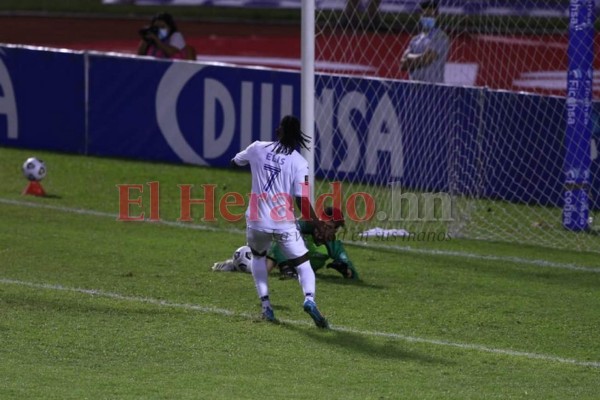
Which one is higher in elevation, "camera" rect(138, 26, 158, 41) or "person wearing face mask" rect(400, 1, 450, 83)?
"camera" rect(138, 26, 158, 41)

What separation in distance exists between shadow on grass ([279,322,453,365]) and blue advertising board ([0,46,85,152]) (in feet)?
32.4

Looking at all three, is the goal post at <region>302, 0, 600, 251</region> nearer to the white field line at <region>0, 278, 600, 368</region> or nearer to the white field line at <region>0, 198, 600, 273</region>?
the white field line at <region>0, 198, 600, 273</region>

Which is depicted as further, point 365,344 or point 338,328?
point 338,328

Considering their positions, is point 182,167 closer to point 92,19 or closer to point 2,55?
point 2,55

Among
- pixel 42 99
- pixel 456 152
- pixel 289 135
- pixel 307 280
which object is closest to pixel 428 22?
pixel 456 152

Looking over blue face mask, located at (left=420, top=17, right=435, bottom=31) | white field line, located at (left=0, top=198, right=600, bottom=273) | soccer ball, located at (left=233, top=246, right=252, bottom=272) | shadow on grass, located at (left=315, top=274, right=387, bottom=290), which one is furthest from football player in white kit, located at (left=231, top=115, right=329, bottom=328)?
blue face mask, located at (left=420, top=17, right=435, bottom=31)

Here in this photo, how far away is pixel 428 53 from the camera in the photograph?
15883 millimetres

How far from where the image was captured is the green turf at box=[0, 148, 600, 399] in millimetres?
7867

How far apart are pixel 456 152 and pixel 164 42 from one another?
5964mm

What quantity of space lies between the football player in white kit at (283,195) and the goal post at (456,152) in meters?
4.30

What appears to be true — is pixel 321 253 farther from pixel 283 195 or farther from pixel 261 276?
Answer: pixel 283 195

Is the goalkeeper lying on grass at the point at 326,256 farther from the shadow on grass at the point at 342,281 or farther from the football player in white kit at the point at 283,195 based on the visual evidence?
the football player in white kit at the point at 283,195

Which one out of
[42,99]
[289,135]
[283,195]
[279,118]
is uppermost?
[42,99]

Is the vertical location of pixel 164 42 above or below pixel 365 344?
above
